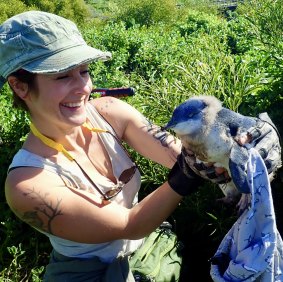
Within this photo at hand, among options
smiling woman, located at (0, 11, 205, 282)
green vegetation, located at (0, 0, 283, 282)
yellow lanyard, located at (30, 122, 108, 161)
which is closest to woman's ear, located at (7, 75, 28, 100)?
smiling woman, located at (0, 11, 205, 282)

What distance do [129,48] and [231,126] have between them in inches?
180

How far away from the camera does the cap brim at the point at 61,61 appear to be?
1.57 meters

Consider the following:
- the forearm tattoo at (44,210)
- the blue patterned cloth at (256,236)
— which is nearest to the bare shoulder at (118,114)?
the forearm tattoo at (44,210)

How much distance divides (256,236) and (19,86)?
0.93m

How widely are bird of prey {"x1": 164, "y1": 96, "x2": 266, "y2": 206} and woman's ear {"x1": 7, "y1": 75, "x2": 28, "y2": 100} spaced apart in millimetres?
642

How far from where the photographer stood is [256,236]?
1.31m

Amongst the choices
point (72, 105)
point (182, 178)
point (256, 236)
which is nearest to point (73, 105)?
point (72, 105)

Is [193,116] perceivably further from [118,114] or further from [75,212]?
[118,114]

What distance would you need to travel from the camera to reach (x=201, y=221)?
232cm

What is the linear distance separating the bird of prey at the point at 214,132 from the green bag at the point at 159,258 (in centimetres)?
87

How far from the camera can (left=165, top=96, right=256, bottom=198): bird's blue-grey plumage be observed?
4.04 feet

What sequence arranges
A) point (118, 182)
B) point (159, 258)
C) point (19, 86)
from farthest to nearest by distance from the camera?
point (159, 258), point (118, 182), point (19, 86)

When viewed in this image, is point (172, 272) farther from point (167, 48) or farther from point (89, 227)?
point (167, 48)

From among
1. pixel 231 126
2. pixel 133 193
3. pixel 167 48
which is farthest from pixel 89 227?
pixel 167 48
